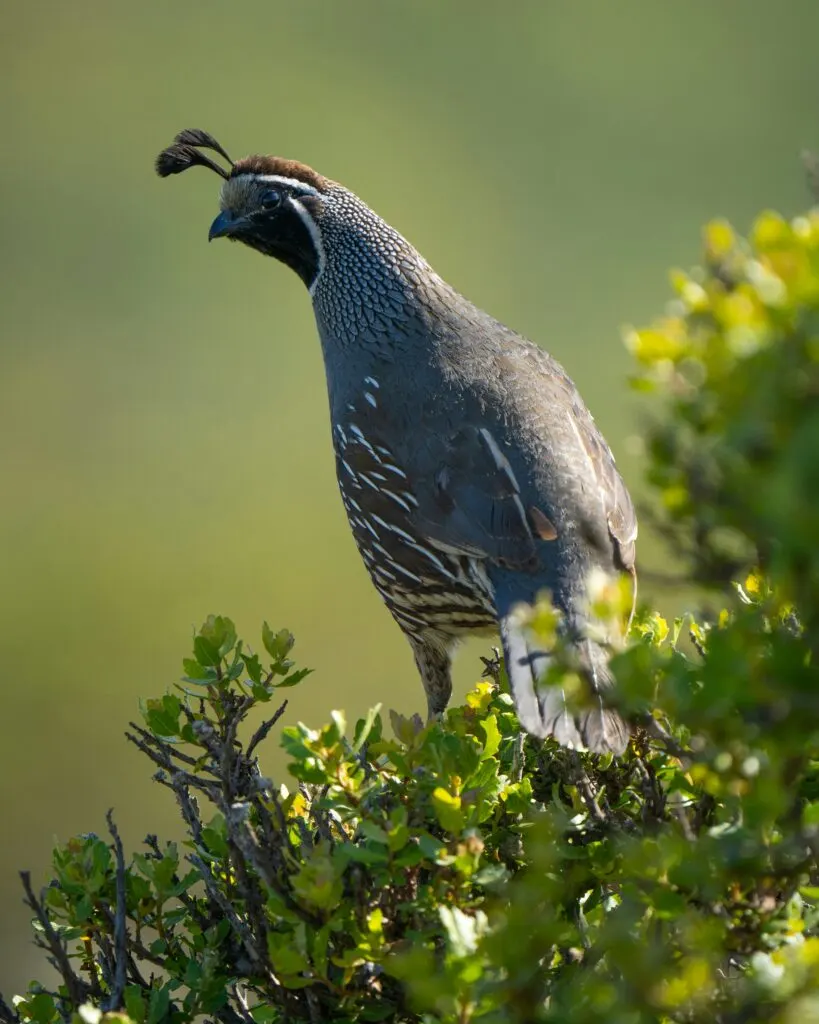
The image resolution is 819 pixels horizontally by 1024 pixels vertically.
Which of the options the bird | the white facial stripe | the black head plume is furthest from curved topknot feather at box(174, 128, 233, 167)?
the bird

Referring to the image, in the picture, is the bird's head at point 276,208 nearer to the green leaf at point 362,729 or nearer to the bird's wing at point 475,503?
the bird's wing at point 475,503

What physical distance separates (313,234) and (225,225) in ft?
0.99

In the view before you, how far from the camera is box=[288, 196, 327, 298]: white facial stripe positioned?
15.6 ft

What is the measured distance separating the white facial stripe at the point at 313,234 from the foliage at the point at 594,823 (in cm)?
215

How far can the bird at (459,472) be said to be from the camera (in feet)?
10.5

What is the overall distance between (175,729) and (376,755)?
14.1 inches

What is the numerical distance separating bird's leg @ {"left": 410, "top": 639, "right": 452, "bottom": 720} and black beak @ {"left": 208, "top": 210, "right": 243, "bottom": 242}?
1588mm

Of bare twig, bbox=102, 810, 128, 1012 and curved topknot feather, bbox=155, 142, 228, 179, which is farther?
curved topknot feather, bbox=155, 142, 228, 179

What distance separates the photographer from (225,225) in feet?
15.8

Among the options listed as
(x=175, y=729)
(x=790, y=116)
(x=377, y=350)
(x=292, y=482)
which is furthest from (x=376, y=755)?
(x=790, y=116)

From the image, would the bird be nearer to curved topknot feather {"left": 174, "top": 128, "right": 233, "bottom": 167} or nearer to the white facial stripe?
the white facial stripe

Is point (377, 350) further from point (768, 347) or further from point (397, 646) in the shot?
point (397, 646)

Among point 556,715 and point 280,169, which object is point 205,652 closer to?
point 556,715

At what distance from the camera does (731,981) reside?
6.22ft
